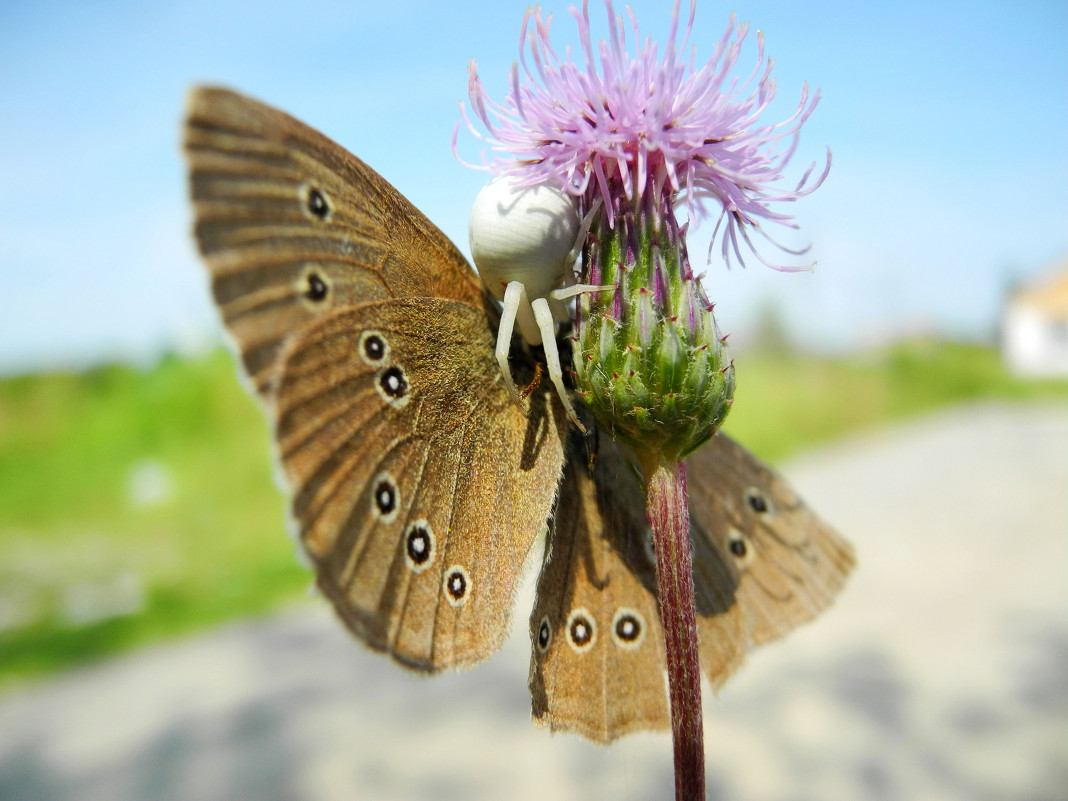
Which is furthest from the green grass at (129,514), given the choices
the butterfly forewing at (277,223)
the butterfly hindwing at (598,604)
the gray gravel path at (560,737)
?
the butterfly forewing at (277,223)

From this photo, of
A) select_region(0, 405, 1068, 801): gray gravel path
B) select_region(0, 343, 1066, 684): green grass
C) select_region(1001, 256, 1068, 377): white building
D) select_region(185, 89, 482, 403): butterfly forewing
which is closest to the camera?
select_region(185, 89, 482, 403): butterfly forewing

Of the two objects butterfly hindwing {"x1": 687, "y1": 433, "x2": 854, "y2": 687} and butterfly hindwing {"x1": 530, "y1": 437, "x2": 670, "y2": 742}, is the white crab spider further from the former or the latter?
butterfly hindwing {"x1": 687, "y1": 433, "x2": 854, "y2": 687}

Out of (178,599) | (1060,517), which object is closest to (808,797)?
(178,599)

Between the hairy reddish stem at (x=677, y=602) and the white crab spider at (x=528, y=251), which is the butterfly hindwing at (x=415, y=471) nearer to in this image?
the white crab spider at (x=528, y=251)

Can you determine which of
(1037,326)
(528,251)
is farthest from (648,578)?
(1037,326)

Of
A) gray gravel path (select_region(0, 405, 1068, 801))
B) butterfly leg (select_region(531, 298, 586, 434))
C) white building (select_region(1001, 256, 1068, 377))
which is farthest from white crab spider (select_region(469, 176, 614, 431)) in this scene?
white building (select_region(1001, 256, 1068, 377))

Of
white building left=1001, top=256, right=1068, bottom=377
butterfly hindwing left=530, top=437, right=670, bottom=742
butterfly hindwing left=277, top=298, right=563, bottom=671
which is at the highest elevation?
butterfly hindwing left=277, top=298, right=563, bottom=671
